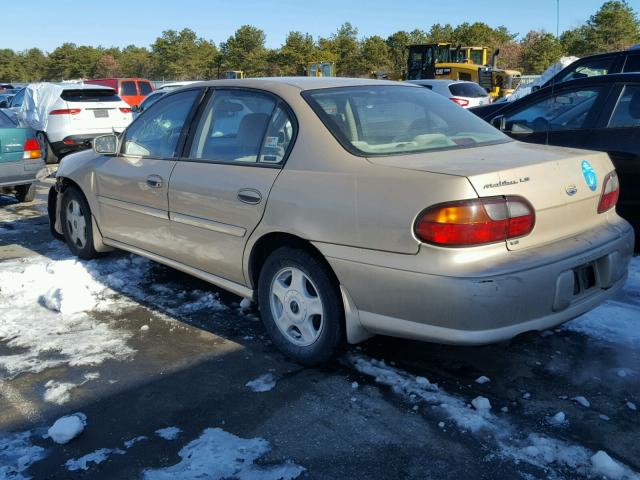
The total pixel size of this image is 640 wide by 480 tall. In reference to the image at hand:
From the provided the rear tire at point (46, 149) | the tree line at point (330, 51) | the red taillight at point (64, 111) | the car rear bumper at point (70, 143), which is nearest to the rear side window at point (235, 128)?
the car rear bumper at point (70, 143)

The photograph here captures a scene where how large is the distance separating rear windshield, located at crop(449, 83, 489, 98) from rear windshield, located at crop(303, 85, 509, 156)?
13182mm

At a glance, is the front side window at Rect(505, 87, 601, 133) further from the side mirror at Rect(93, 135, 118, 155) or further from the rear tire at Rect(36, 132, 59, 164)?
the rear tire at Rect(36, 132, 59, 164)

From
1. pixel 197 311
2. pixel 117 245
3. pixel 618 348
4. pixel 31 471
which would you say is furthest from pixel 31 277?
pixel 618 348

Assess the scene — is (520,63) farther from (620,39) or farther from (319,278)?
(319,278)

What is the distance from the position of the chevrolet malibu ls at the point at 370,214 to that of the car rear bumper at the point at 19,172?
4652 millimetres

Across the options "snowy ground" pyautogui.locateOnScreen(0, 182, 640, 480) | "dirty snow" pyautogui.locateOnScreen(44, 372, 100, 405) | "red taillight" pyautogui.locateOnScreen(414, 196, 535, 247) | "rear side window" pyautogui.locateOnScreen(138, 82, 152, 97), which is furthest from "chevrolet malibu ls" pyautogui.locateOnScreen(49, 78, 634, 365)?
"rear side window" pyautogui.locateOnScreen(138, 82, 152, 97)

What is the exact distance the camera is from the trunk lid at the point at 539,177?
281 centimetres

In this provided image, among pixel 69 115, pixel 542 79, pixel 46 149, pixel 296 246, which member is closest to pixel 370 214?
pixel 296 246

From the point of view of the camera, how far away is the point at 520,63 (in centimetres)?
5406

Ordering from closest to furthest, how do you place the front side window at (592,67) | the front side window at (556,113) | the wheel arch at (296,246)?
the wheel arch at (296,246) < the front side window at (556,113) < the front side window at (592,67)

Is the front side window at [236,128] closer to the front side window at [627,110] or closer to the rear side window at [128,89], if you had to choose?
the front side window at [627,110]

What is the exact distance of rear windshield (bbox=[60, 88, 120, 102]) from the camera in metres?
12.9

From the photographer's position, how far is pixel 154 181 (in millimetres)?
4246

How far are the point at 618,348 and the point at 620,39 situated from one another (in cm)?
4965
